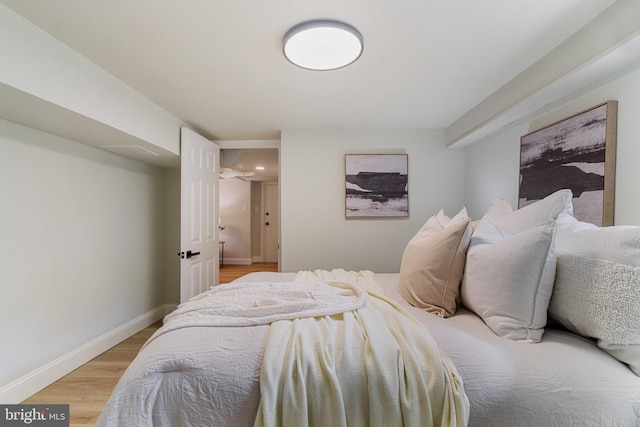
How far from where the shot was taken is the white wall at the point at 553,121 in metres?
1.28

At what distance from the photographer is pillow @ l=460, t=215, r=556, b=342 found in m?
0.94

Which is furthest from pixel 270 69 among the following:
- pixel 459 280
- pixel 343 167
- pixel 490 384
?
pixel 490 384

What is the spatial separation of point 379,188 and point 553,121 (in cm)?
152

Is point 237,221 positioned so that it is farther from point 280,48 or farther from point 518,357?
point 518,357

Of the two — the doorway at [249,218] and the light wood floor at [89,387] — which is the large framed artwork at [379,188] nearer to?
the light wood floor at [89,387]

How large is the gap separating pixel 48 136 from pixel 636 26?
3486 millimetres

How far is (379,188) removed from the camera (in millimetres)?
2869

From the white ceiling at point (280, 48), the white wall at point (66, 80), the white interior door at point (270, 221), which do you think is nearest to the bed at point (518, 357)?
the white ceiling at point (280, 48)

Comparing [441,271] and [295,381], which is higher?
[441,271]

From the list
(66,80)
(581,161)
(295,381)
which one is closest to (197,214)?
(66,80)

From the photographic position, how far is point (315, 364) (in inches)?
32.4

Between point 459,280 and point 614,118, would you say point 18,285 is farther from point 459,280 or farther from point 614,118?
point 614,118

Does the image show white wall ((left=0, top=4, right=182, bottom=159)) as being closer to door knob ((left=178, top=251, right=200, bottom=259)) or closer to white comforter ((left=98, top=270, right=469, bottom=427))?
door knob ((left=178, top=251, right=200, bottom=259))

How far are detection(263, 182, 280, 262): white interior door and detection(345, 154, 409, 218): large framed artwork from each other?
395 centimetres
